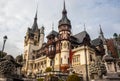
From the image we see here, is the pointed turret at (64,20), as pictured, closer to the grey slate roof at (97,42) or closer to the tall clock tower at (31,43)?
the grey slate roof at (97,42)

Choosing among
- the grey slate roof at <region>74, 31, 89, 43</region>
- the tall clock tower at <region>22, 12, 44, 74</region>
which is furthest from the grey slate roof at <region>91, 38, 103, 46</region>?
the tall clock tower at <region>22, 12, 44, 74</region>

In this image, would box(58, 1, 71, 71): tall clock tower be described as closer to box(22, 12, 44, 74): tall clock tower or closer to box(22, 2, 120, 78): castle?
box(22, 2, 120, 78): castle

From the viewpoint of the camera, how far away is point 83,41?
5744cm

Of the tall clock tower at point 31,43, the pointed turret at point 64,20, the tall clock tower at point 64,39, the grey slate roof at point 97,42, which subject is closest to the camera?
the tall clock tower at point 64,39

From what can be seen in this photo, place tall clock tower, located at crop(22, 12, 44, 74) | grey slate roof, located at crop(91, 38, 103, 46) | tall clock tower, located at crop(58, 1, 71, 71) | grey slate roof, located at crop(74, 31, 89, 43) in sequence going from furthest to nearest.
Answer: tall clock tower, located at crop(22, 12, 44, 74)
grey slate roof, located at crop(91, 38, 103, 46)
grey slate roof, located at crop(74, 31, 89, 43)
tall clock tower, located at crop(58, 1, 71, 71)

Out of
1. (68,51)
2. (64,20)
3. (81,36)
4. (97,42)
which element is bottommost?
(68,51)

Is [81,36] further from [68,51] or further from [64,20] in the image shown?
[68,51]

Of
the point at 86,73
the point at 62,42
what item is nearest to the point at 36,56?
the point at 62,42

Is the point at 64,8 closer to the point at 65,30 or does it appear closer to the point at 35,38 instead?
the point at 65,30

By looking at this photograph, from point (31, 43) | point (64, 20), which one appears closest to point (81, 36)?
point (64, 20)

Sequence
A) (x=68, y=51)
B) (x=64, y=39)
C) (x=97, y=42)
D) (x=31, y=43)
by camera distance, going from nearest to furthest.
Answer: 1. (x=68, y=51)
2. (x=64, y=39)
3. (x=97, y=42)
4. (x=31, y=43)

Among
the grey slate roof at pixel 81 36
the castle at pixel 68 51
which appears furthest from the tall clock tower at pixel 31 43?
the grey slate roof at pixel 81 36

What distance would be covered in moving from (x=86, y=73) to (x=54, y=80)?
1525 cm

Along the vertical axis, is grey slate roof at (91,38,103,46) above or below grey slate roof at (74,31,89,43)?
below
